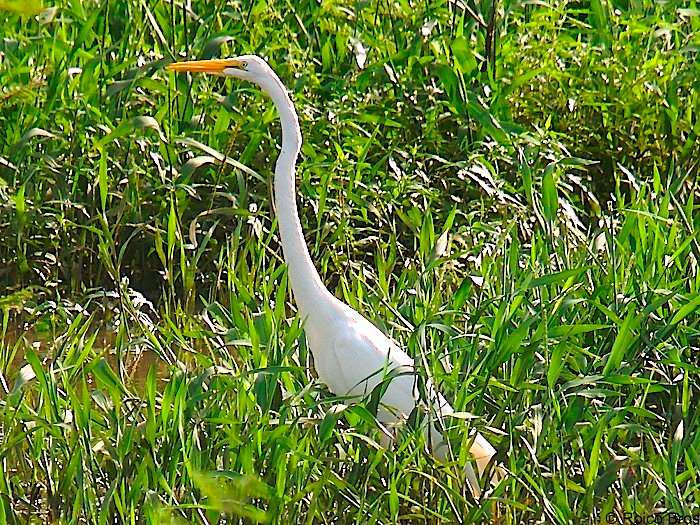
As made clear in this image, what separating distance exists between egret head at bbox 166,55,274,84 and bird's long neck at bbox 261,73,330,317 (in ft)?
0.21

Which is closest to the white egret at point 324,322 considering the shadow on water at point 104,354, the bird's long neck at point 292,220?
the bird's long neck at point 292,220

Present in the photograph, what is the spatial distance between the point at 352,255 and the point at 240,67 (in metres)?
0.92

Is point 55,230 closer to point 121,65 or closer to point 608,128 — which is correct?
point 121,65

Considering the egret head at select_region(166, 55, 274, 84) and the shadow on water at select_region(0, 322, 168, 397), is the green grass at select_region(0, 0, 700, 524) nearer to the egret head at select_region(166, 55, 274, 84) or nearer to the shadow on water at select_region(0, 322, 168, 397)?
the shadow on water at select_region(0, 322, 168, 397)

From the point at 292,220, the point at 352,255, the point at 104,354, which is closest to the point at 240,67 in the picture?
the point at 292,220

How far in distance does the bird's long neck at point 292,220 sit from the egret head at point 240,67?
0.06 m

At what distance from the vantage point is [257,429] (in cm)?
219

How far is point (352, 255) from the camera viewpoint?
3.66m

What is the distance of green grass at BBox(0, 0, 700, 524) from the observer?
2.24 m

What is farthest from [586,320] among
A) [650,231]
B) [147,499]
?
[147,499]

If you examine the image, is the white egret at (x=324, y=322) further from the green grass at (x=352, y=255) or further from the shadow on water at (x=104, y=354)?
the shadow on water at (x=104, y=354)

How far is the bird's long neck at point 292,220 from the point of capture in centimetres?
276

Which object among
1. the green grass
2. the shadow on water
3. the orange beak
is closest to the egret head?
the orange beak

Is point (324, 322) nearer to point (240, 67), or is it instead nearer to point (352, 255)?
point (240, 67)
